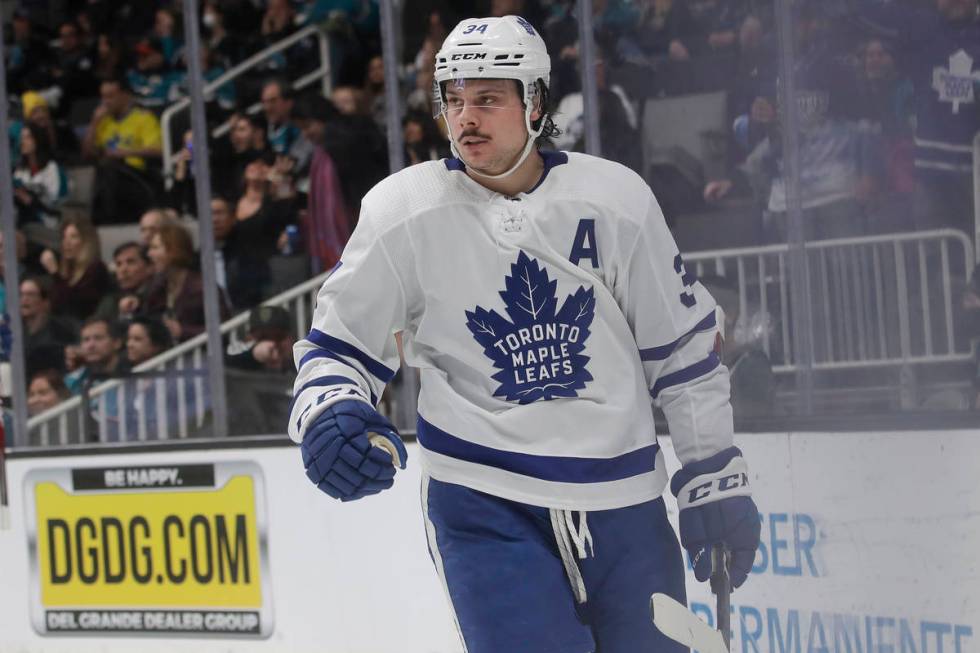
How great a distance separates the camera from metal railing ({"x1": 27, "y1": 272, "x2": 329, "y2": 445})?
4580 mm

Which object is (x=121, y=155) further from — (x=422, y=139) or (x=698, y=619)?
(x=698, y=619)

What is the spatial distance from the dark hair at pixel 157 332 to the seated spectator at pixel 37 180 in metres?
0.51

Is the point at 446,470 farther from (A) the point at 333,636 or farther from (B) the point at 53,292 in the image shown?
(B) the point at 53,292

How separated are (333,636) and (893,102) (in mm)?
2187

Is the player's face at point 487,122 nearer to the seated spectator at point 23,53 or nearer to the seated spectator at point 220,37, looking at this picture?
the seated spectator at point 220,37

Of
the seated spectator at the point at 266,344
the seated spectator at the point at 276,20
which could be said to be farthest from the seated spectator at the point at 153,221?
the seated spectator at the point at 276,20

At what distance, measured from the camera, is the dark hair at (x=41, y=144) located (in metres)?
5.40

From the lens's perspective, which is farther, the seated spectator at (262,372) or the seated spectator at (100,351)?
the seated spectator at (100,351)

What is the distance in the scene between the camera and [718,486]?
2.43m

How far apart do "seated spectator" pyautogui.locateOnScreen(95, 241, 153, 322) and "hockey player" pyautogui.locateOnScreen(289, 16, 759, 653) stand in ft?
8.37

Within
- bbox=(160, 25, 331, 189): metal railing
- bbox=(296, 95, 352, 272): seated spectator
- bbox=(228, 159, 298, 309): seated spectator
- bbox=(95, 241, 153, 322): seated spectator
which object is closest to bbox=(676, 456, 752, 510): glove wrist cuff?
bbox=(296, 95, 352, 272): seated spectator

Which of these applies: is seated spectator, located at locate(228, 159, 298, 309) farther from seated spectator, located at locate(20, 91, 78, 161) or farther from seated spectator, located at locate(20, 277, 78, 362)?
seated spectator, located at locate(20, 91, 78, 161)

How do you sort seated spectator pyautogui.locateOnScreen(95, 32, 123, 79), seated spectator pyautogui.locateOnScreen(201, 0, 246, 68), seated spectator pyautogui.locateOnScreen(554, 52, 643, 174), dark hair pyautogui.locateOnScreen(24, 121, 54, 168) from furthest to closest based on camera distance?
1. seated spectator pyautogui.locateOnScreen(95, 32, 123, 79)
2. dark hair pyautogui.locateOnScreen(24, 121, 54, 168)
3. seated spectator pyautogui.locateOnScreen(201, 0, 246, 68)
4. seated spectator pyautogui.locateOnScreen(554, 52, 643, 174)

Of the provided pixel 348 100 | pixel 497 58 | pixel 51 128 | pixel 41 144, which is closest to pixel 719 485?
pixel 497 58
